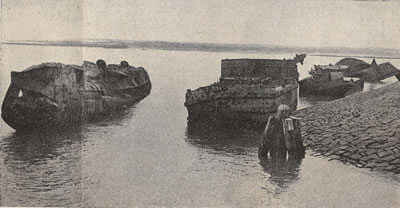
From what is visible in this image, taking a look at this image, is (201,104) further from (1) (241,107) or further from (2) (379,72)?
(2) (379,72)

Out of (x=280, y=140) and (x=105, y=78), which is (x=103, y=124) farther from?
(x=280, y=140)

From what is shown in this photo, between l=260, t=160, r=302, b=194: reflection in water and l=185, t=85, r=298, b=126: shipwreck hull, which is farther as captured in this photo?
l=185, t=85, r=298, b=126: shipwreck hull

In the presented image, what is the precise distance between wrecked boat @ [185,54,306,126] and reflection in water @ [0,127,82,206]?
1084mm

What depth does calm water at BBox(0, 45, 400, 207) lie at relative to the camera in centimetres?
446

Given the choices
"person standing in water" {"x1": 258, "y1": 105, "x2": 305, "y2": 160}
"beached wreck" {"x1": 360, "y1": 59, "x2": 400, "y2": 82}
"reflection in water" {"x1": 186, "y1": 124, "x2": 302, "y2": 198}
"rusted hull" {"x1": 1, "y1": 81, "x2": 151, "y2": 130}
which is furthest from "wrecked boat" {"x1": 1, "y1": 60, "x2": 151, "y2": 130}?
"beached wreck" {"x1": 360, "y1": 59, "x2": 400, "y2": 82}

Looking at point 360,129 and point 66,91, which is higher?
point 66,91

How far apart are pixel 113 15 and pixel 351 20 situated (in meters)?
2.02

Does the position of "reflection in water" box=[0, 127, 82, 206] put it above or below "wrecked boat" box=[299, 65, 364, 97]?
below

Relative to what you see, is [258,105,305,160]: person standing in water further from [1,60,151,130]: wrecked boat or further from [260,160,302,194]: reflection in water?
[1,60,151,130]: wrecked boat

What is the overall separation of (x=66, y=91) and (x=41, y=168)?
2.31 feet

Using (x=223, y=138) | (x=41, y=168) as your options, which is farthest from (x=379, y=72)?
(x=41, y=168)

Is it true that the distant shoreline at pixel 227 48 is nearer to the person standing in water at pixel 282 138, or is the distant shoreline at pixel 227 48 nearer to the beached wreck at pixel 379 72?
the beached wreck at pixel 379 72

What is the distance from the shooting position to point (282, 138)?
4.62 meters

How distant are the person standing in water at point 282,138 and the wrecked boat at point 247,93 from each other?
0.34 ft
